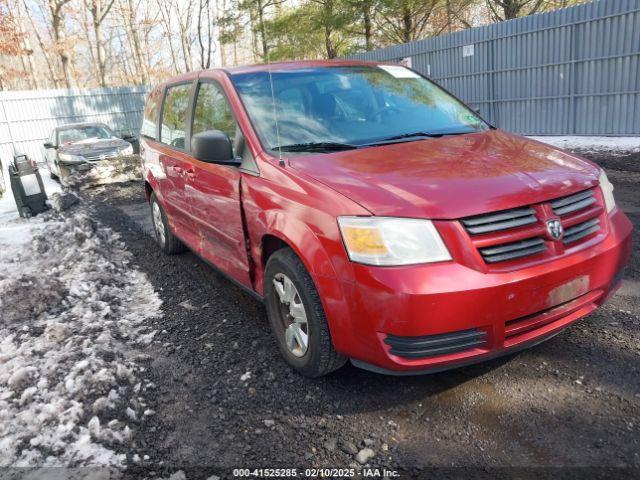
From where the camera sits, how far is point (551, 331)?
101 inches

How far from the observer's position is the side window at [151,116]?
5430 mm

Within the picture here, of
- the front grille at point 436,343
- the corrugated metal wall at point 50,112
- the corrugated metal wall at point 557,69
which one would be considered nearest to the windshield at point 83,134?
the corrugated metal wall at point 50,112

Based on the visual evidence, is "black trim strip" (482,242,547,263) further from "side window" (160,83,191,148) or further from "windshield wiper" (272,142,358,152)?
"side window" (160,83,191,148)

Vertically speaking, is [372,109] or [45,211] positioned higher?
[372,109]

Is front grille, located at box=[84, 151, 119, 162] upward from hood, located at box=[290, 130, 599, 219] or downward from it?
downward

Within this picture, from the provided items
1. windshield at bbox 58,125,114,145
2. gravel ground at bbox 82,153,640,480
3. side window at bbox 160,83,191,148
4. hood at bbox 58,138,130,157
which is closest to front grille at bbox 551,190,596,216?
gravel ground at bbox 82,153,640,480

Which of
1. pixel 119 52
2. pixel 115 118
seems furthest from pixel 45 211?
pixel 119 52

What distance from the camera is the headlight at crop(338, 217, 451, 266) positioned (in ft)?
7.64

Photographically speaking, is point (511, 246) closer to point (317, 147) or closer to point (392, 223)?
point (392, 223)

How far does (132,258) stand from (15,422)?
3223mm

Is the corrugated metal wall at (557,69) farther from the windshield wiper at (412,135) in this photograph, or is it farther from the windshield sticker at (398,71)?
the windshield wiper at (412,135)

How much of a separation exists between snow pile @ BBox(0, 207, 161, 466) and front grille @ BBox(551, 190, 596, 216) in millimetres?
2434

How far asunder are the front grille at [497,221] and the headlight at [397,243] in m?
0.17

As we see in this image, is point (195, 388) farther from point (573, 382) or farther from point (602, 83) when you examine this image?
point (602, 83)
